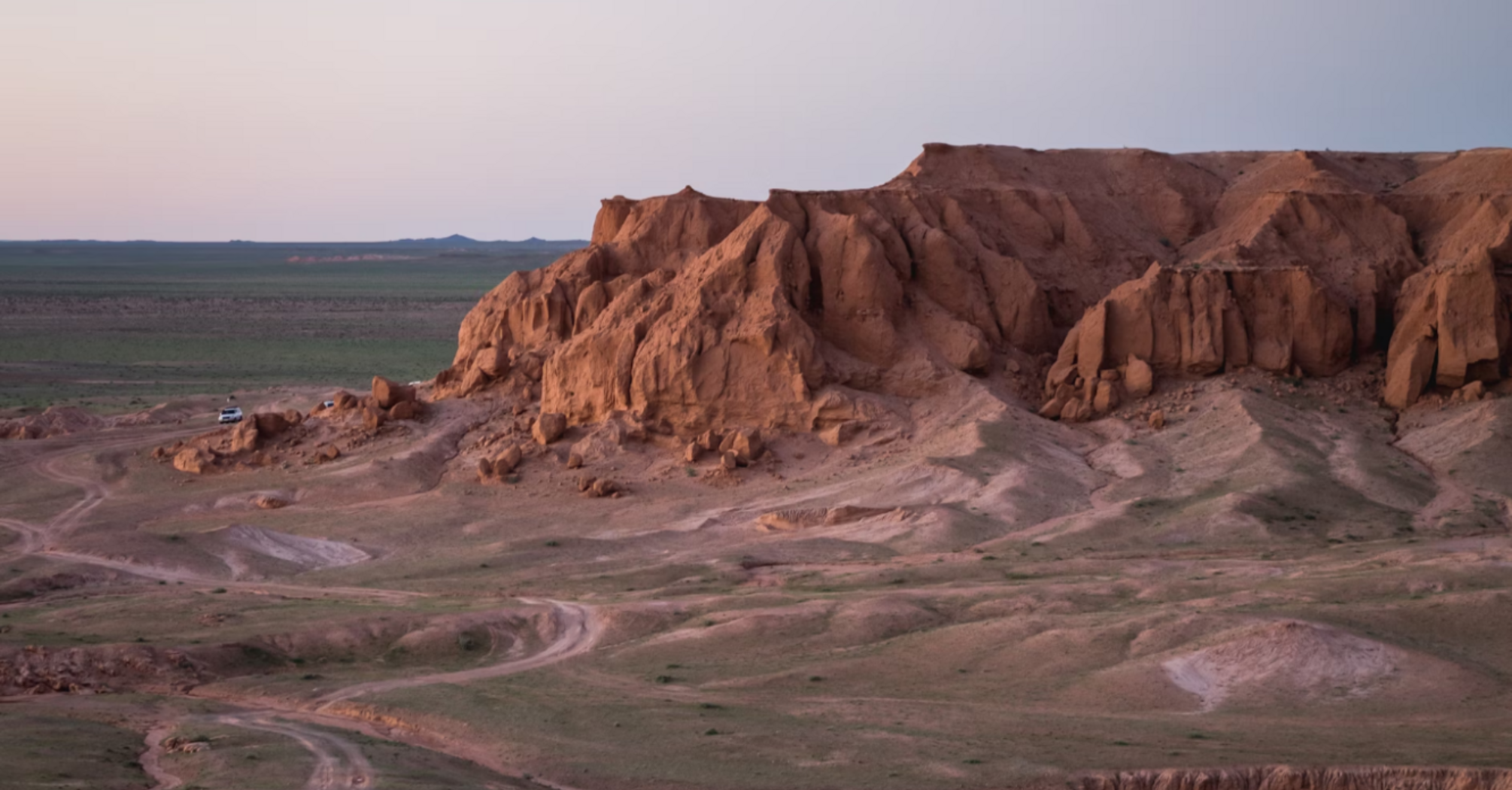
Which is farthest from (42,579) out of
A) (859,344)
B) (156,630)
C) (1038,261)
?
(1038,261)

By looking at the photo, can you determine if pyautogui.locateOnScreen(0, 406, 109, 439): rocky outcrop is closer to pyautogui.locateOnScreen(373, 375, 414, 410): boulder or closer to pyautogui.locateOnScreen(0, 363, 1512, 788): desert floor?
pyautogui.locateOnScreen(0, 363, 1512, 788): desert floor

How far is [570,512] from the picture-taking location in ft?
158

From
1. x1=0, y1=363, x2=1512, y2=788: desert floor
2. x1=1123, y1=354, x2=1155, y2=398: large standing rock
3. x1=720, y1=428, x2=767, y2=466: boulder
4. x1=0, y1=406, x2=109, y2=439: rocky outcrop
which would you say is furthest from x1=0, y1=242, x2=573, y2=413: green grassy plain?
x1=1123, y1=354, x2=1155, y2=398: large standing rock

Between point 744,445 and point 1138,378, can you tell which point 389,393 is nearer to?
point 744,445

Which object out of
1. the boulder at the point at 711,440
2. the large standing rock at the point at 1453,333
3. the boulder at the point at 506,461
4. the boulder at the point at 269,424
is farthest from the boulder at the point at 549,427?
the large standing rock at the point at 1453,333

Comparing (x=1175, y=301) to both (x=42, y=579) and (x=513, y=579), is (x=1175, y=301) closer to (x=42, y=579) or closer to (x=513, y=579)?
(x=513, y=579)

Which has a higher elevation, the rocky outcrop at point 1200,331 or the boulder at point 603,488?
the rocky outcrop at point 1200,331

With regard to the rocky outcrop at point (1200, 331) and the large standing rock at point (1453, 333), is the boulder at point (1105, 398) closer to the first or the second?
the rocky outcrop at point (1200, 331)

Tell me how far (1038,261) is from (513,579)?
2615 centimetres

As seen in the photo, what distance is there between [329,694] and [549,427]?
22458 mm

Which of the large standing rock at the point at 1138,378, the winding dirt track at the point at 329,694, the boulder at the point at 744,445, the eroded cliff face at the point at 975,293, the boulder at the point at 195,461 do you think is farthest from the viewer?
the boulder at the point at 195,461

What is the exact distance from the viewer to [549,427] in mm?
52469

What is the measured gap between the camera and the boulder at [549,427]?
5250cm

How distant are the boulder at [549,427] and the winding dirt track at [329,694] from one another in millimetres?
12431
